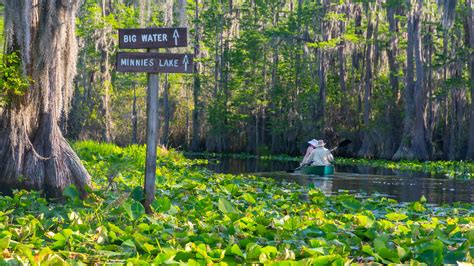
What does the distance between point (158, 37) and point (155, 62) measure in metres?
0.29

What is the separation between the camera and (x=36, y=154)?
31.0ft

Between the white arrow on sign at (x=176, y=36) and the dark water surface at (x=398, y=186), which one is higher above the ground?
the white arrow on sign at (x=176, y=36)

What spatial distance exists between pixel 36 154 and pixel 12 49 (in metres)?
1.62

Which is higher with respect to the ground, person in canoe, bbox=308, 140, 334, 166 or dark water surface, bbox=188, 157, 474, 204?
person in canoe, bbox=308, 140, 334, 166

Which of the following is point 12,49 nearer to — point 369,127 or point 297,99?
point 369,127

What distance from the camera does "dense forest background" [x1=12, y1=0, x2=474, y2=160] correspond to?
3067 centimetres

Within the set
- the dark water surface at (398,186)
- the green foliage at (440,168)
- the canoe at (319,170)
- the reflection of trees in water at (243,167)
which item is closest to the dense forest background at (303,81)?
the green foliage at (440,168)

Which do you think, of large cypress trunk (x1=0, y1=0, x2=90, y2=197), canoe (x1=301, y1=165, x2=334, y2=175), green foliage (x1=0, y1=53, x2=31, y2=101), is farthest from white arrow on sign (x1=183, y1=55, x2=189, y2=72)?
Result: canoe (x1=301, y1=165, x2=334, y2=175)

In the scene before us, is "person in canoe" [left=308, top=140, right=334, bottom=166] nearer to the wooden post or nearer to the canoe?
the canoe

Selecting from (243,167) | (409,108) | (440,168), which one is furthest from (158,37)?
(409,108)

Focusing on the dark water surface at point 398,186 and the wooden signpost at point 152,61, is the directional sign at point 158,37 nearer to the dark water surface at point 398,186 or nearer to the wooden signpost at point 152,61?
the wooden signpost at point 152,61

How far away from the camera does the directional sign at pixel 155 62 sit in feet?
25.7

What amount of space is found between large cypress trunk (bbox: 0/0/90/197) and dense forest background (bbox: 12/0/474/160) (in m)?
17.9

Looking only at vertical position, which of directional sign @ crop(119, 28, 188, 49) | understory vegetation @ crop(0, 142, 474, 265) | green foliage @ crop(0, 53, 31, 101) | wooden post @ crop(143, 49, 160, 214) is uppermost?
directional sign @ crop(119, 28, 188, 49)
